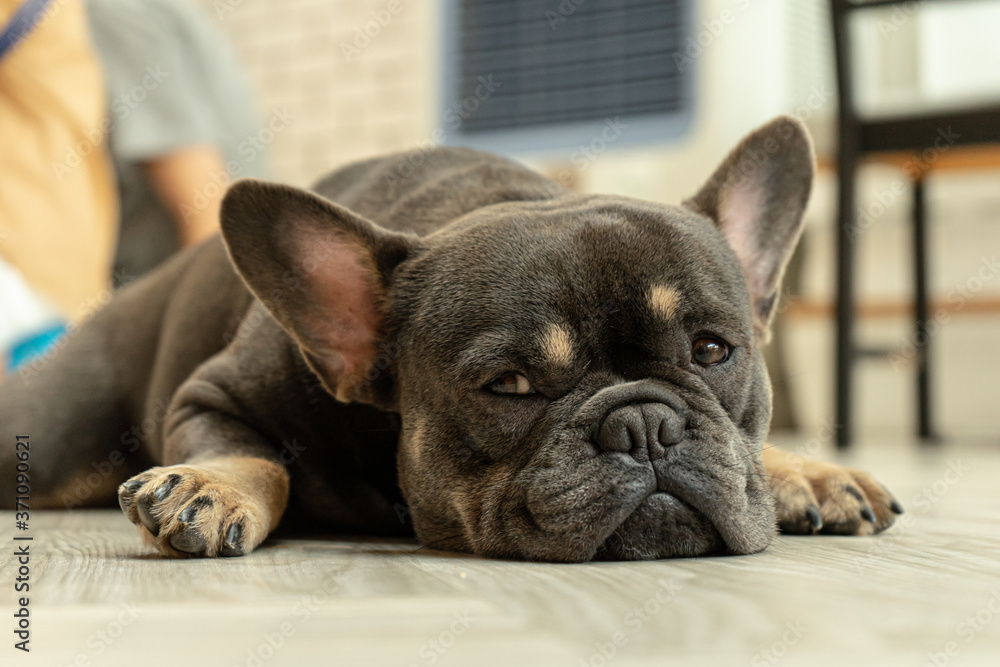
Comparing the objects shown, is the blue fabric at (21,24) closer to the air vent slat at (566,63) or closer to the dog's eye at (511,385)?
the dog's eye at (511,385)

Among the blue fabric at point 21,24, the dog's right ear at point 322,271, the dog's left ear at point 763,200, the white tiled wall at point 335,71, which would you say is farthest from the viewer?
the white tiled wall at point 335,71

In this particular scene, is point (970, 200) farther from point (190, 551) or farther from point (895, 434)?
point (190, 551)

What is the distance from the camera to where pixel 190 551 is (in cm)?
140

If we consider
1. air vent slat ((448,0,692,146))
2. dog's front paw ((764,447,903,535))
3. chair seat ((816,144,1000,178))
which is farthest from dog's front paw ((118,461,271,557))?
air vent slat ((448,0,692,146))

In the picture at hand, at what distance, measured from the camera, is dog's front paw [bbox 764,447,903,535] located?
1.68 metres

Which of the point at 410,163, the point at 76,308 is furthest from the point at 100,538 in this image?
the point at 76,308

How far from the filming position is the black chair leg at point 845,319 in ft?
13.0

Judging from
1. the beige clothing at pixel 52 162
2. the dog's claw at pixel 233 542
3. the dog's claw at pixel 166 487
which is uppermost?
the beige clothing at pixel 52 162

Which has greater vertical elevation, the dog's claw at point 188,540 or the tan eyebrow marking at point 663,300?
the tan eyebrow marking at point 663,300

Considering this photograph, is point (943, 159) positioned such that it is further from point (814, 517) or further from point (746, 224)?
point (814, 517)

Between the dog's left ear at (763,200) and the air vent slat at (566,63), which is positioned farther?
the air vent slat at (566,63)

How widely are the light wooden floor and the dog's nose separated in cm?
15

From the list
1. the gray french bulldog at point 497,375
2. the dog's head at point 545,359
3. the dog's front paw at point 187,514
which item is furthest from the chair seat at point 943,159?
the dog's front paw at point 187,514

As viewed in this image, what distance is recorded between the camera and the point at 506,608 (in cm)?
103
